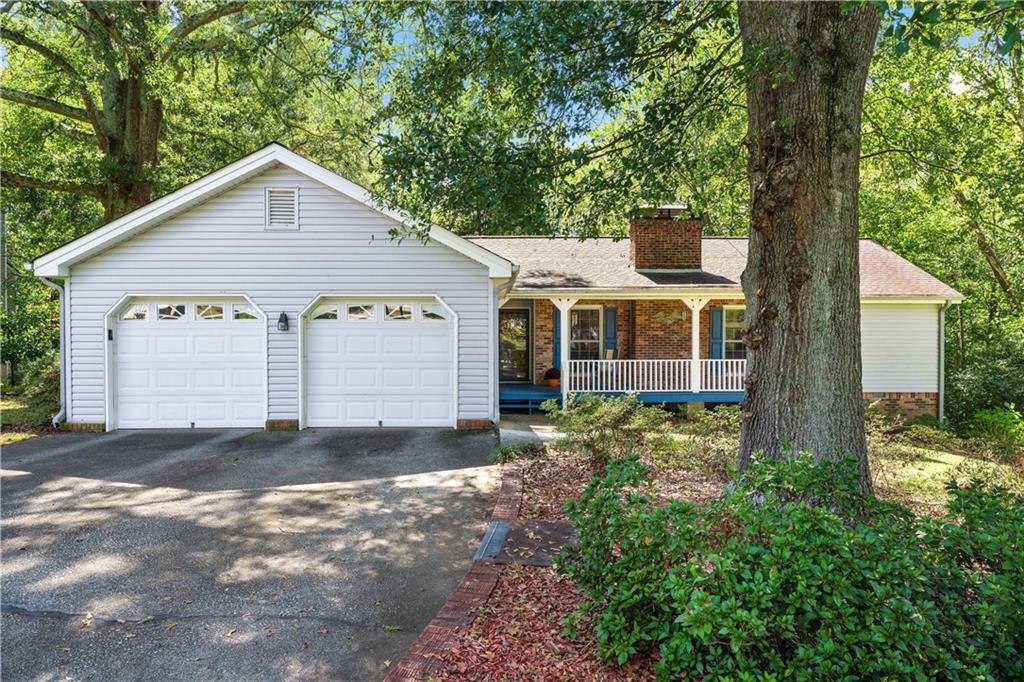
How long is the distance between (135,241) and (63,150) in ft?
31.8

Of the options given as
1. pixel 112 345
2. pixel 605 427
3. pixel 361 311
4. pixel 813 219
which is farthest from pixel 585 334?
pixel 813 219

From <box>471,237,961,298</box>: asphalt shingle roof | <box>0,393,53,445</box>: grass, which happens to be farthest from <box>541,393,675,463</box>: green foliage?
<box>0,393,53,445</box>: grass

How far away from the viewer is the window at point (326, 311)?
1061cm

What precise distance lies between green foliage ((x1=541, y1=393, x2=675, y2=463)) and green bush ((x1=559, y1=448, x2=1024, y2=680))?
3.44 m

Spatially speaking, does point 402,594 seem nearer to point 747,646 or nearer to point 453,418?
point 747,646

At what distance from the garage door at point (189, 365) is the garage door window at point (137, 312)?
0.05ft

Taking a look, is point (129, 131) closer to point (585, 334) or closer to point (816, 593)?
point (585, 334)

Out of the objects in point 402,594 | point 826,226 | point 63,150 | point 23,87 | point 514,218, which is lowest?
point 402,594

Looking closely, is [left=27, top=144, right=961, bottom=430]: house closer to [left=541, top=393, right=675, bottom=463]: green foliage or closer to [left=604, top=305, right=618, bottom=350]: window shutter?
[left=541, top=393, right=675, bottom=463]: green foliage

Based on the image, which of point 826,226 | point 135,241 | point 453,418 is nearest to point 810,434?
point 826,226

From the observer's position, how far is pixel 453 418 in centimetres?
1055

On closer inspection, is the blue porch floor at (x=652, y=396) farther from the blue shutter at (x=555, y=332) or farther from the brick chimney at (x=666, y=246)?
the brick chimney at (x=666, y=246)

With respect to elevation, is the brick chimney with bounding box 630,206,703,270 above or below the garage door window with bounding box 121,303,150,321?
above

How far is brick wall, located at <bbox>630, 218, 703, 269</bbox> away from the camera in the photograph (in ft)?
47.4
